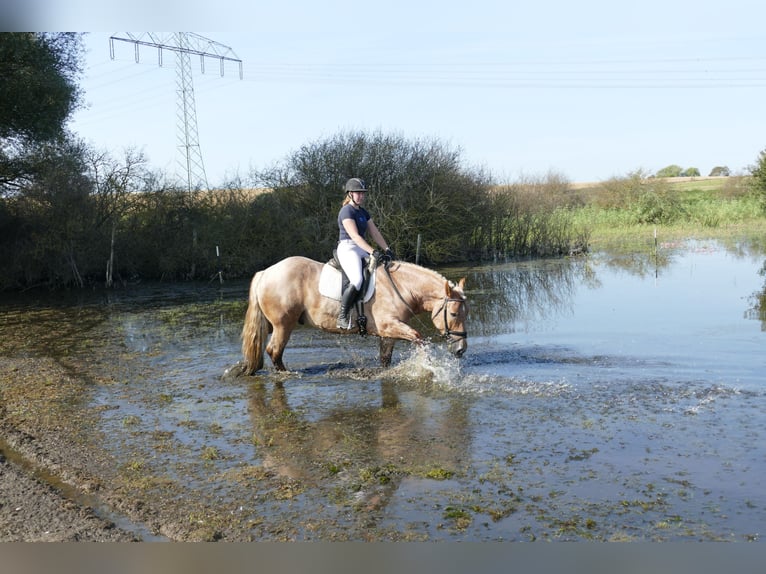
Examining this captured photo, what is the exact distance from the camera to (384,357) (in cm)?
894

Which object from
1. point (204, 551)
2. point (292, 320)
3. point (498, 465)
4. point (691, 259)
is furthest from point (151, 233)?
point (204, 551)

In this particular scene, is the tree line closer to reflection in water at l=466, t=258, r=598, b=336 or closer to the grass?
reflection in water at l=466, t=258, r=598, b=336

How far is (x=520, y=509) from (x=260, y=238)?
21.8 metres

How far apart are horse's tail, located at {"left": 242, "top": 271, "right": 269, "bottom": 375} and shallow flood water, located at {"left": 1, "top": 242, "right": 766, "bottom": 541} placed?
18 centimetres

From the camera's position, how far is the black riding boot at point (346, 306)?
8.37m

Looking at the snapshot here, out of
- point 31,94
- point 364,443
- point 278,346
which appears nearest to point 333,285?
point 278,346

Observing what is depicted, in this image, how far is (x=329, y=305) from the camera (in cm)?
859

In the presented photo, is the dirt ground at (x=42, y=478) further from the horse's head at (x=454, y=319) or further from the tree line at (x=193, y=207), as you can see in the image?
the tree line at (x=193, y=207)

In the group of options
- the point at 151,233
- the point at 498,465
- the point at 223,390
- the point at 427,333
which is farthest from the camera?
the point at 151,233

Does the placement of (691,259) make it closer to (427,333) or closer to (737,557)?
(427,333)

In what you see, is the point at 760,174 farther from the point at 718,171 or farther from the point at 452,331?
the point at 718,171

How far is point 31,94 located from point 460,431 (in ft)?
60.9

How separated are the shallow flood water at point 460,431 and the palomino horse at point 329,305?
37cm

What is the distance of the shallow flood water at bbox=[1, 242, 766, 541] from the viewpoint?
14.1 feet
